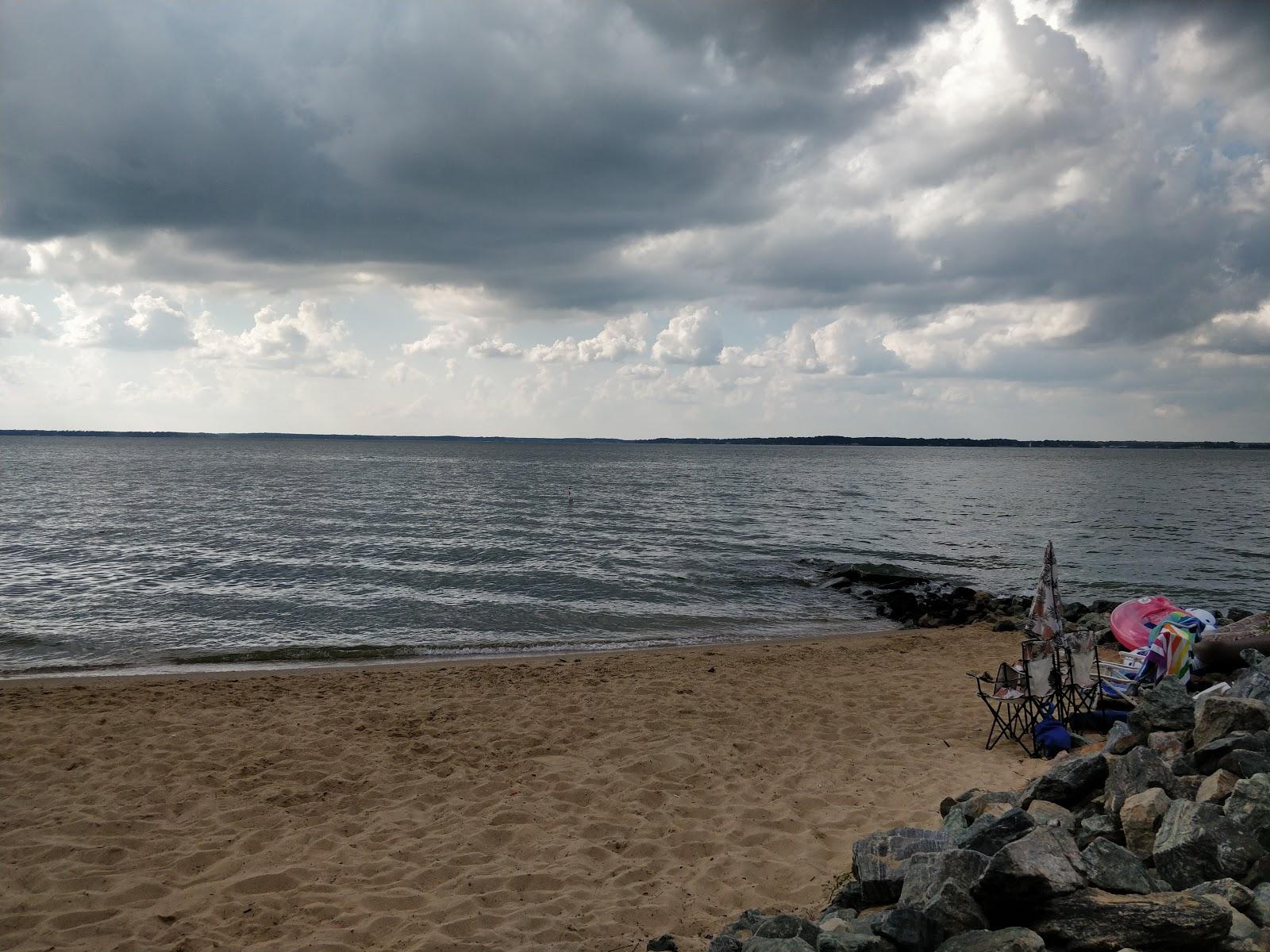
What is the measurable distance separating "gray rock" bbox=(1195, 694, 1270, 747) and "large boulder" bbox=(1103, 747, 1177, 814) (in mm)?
935

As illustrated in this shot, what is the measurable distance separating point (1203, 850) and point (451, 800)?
690 cm

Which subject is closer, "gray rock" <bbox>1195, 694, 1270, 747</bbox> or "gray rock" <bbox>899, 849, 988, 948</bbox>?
"gray rock" <bbox>899, 849, 988, 948</bbox>

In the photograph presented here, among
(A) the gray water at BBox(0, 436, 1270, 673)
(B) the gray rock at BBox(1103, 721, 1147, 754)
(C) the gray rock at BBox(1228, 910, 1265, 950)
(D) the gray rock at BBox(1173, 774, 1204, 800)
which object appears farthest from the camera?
(A) the gray water at BBox(0, 436, 1270, 673)

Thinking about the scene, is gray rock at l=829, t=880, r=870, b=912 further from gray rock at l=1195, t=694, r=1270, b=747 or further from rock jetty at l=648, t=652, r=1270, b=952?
gray rock at l=1195, t=694, r=1270, b=747

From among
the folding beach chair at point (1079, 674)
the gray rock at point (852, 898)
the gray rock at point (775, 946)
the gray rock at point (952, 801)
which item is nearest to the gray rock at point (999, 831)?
the gray rock at point (852, 898)

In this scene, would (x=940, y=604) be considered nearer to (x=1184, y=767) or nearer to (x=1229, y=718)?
(x=1229, y=718)

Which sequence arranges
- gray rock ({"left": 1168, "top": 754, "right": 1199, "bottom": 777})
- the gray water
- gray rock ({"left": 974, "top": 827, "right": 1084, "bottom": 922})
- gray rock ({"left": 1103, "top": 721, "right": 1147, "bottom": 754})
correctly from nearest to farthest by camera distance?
gray rock ({"left": 974, "top": 827, "right": 1084, "bottom": 922})
gray rock ({"left": 1168, "top": 754, "right": 1199, "bottom": 777})
gray rock ({"left": 1103, "top": 721, "right": 1147, "bottom": 754})
the gray water

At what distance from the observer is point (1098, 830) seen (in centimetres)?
530

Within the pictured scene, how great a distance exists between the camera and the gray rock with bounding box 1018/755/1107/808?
612cm

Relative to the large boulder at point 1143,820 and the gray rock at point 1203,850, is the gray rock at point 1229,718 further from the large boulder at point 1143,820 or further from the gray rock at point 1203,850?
the gray rock at point 1203,850

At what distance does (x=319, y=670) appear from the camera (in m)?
15.5

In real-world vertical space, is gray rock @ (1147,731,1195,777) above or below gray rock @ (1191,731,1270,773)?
below

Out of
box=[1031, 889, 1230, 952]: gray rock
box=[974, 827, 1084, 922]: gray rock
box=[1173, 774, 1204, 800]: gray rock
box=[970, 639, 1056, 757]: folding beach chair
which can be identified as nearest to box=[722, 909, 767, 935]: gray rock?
box=[974, 827, 1084, 922]: gray rock

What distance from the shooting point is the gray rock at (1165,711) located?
7193 millimetres
